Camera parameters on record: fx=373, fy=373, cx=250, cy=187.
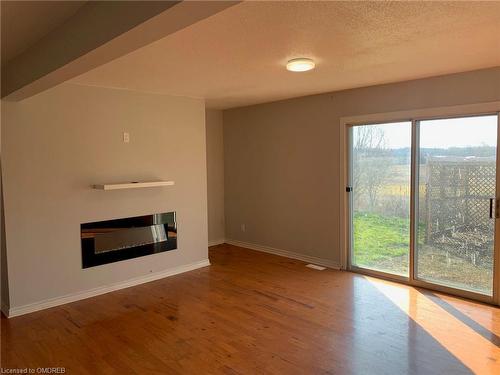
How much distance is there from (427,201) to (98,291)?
3803 millimetres

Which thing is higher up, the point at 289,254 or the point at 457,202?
the point at 457,202

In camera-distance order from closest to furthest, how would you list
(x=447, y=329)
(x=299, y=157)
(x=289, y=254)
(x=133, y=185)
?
(x=447, y=329) → (x=133, y=185) → (x=299, y=157) → (x=289, y=254)

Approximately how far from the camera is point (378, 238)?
4.62m

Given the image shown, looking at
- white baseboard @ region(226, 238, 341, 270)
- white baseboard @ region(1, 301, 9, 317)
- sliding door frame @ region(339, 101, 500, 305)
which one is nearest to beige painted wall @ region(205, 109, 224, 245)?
Answer: white baseboard @ region(226, 238, 341, 270)

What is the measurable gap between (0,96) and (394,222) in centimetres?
432

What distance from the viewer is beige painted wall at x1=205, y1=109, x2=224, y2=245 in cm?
628

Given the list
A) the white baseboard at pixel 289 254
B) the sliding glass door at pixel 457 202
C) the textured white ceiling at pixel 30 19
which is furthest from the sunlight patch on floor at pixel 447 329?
the textured white ceiling at pixel 30 19

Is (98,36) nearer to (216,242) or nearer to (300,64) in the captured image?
(300,64)

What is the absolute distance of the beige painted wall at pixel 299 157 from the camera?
4109 mm

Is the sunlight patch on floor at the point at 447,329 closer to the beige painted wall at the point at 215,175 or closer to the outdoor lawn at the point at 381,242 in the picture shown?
the outdoor lawn at the point at 381,242

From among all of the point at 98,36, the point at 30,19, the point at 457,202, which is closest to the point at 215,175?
the point at 457,202

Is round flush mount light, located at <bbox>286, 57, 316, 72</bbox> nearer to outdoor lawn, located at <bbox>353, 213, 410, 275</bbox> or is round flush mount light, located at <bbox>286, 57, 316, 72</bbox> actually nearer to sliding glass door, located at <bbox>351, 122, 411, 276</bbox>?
sliding glass door, located at <bbox>351, 122, 411, 276</bbox>

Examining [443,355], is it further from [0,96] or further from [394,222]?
[0,96]

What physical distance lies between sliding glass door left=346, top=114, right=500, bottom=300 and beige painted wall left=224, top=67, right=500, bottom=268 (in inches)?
9.8
